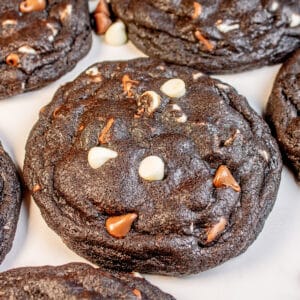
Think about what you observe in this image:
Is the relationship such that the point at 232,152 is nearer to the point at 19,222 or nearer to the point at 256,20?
the point at 256,20

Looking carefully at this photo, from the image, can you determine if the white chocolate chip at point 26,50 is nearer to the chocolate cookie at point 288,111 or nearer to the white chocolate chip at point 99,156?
the white chocolate chip at point 99,156

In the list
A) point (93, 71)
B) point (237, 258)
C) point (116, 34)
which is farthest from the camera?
point (116, 34)

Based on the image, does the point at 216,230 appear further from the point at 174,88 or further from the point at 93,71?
the point at 93,71

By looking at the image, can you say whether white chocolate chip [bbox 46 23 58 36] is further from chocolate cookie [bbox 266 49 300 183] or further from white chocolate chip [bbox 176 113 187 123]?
chocolate cookie [bbox 266 49 300 183]

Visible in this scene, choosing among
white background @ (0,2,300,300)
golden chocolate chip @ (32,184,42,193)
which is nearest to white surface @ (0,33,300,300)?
white background @ (0,2,300,300)

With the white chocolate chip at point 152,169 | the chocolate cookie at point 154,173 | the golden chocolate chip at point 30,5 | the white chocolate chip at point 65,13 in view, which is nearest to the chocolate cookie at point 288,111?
the chocolate cookie at point 154,173

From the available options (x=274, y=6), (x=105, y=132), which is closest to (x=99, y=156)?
(x=105, y=132)

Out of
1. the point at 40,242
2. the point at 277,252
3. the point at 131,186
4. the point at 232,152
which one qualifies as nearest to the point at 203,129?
the point at 232,152
